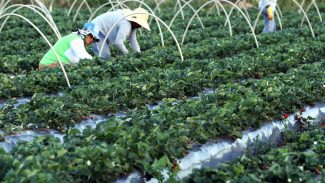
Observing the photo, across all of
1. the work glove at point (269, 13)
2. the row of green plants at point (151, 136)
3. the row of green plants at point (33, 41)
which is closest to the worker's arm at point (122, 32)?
the row of green plants at point (33, 41)

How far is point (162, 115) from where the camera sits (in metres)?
6.05

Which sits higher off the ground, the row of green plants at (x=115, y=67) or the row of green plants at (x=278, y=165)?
the row of green plants at (x=278, y=165)

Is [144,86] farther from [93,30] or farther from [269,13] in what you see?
[269,13]

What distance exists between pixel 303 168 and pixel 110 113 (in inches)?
99.7

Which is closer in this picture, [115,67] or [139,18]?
[115,67]

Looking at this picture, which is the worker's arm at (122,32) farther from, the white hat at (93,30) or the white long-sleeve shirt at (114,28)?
the white hat at (93,30)

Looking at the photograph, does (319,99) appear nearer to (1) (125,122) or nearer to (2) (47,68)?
(1) (125,122)

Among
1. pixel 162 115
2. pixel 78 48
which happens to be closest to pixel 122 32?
pixel 78 48

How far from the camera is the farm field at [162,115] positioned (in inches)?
190

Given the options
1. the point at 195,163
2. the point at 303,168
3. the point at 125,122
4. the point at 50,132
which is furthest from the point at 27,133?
the point at 303,168

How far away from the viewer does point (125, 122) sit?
233 inches

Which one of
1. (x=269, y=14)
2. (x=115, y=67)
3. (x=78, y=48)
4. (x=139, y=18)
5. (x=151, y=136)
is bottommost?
(x=269, y=14)

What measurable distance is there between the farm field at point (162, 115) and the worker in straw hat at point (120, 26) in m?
0.38

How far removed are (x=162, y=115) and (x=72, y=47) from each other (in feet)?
12.1
